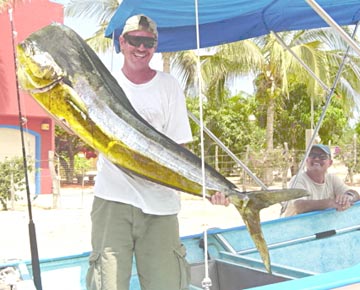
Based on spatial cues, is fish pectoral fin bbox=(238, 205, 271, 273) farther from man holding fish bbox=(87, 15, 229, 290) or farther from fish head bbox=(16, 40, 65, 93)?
fish head bbox=(16, 40, 65, 93)

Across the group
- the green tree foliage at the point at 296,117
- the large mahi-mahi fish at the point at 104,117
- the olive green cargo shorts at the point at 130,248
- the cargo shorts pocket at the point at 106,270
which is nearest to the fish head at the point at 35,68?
the large mahi-mahi fish at the point at 104,117

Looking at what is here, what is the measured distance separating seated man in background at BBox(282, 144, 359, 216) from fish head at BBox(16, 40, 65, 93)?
2.89 m

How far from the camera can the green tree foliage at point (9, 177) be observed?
12711 mm

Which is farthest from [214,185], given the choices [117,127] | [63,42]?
[63,42]

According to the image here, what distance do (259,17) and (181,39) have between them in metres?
0.67

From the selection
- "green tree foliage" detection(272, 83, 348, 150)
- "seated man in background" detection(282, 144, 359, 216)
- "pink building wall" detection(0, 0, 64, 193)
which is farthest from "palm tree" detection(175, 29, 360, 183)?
"seated man in background" detection(282, 144, 359, 216)

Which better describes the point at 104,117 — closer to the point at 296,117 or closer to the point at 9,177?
the point at 9,177

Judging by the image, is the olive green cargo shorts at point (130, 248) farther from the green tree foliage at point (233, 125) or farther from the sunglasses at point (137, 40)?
the green tree foliage at point (233, 125)

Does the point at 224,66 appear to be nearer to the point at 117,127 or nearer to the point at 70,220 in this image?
the point at 70,220

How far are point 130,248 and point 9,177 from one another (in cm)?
1097

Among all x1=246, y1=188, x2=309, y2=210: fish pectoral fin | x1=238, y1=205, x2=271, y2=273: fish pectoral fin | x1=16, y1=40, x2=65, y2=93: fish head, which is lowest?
x1=238, y1=205, x2=271, y2=273: fish pectoral fin

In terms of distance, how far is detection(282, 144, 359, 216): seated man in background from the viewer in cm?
447

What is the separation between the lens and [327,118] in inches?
909

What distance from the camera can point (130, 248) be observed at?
2.42m
